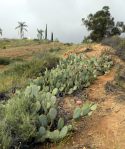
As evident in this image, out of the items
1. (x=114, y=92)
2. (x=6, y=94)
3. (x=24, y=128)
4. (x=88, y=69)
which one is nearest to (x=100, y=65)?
(x=88, y=69)

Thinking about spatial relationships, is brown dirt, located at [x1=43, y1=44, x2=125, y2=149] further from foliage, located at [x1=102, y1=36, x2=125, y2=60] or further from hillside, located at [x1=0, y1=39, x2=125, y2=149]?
→ foliage, located at [x1=102, y1=36, x2=125, y2=60]

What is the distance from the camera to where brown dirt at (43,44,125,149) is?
267 inches

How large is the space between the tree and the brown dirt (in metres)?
32.2

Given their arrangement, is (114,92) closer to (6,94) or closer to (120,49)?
(6,94)

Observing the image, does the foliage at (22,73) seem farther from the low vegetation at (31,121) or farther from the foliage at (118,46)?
the foliage at (118,46)

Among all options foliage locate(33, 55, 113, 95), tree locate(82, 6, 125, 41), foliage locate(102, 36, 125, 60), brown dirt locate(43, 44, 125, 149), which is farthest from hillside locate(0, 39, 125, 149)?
tree locate(82, 6, 125, 41)

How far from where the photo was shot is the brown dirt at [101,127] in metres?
6.78

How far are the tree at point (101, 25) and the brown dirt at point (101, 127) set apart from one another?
32.2m

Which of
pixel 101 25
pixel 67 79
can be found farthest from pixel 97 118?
pixel 101 25

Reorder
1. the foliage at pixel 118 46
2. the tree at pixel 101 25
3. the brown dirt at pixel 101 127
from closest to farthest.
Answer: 1. the brown dirt at pixel 101 127
2. the foliage at pixel 118 46
3. the tree at pixel 101 25

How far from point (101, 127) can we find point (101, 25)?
35518 millimetres

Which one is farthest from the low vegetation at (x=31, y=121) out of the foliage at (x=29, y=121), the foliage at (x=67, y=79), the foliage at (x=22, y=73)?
the foliage at (x=22, y=73)

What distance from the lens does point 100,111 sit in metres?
8.27

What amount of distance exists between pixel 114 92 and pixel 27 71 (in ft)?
14.4
